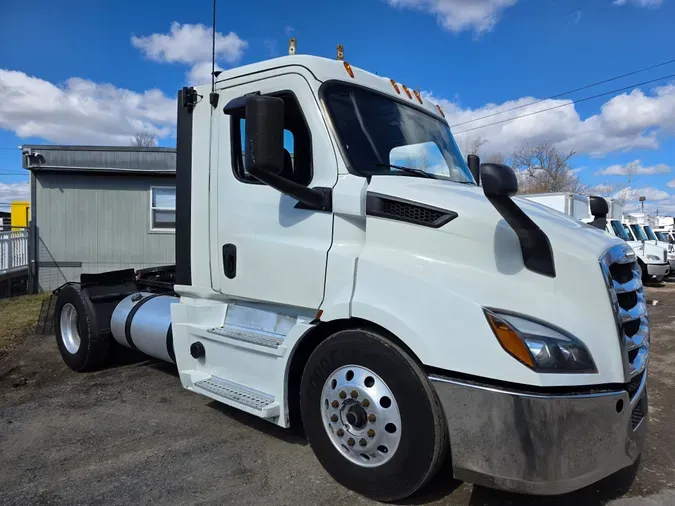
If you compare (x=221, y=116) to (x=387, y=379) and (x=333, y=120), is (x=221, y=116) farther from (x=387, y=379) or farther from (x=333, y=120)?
(x=387, y=379)

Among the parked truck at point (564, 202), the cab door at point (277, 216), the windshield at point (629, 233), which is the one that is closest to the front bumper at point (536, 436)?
the cab door at point (277, 216)

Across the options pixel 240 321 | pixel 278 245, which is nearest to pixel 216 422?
pixel 240 321

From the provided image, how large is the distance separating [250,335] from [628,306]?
8.06 feet

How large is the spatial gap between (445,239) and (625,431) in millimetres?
1311

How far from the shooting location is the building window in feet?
43.9

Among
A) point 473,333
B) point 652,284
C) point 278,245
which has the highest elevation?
point 278,245

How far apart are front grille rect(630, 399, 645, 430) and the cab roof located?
256 cm

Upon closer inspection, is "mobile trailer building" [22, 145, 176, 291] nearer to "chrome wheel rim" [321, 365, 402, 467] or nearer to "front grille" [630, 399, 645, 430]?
"chrome wheel rim" [321, 365, 402, 467]

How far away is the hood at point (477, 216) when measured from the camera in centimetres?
270

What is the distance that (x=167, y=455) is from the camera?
3760 millimetres

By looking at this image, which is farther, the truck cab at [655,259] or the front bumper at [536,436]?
the truck cab at [655,259]

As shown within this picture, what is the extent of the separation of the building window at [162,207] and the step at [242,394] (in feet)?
33.1

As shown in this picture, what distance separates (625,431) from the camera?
8.50ft

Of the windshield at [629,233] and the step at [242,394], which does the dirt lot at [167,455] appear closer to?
the step at [242,394]
